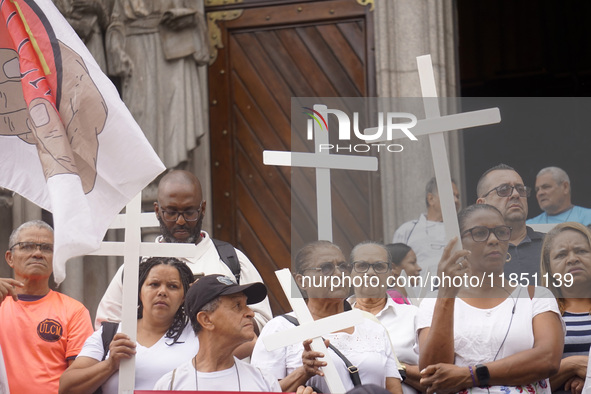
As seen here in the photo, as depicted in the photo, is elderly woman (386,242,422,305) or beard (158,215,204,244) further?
elderly woman (386,242,422,305)

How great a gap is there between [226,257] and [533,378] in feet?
5.98

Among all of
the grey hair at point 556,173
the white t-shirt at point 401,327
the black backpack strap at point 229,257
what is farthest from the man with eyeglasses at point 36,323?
the grey hair at point 556,173

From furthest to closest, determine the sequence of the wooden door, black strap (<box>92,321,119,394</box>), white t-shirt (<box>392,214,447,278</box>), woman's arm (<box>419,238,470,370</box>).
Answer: the wooden door, white t-shirt (<box>392,214,447,278</box>), black strap (<box>92,321,119,394</box>), woman's arm (<box>419,238,470,370</box>)

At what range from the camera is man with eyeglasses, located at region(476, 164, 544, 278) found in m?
5.82

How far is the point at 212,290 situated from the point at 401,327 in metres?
1.17

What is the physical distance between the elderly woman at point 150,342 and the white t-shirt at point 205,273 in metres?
0.32

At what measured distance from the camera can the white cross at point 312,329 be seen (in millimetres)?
5355

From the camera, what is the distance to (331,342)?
567cm

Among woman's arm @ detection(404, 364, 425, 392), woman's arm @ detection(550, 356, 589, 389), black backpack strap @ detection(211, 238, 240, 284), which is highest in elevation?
black backpack strap @ detection(211, 238, 240, 284)

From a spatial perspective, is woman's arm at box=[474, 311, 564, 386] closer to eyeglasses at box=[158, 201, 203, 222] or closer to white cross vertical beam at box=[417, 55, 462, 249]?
white cross vertical beam at box=[417, 55, 462, 249]

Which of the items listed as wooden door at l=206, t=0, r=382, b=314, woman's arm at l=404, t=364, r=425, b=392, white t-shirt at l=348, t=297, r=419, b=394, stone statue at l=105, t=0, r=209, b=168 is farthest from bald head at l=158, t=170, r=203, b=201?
wooden door at l=206, t=0, r=382, b=314

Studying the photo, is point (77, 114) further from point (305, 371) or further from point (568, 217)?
point (568, 217)

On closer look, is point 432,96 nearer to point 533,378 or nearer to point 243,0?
point 533,378

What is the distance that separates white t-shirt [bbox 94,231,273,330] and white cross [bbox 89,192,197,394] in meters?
0.19
